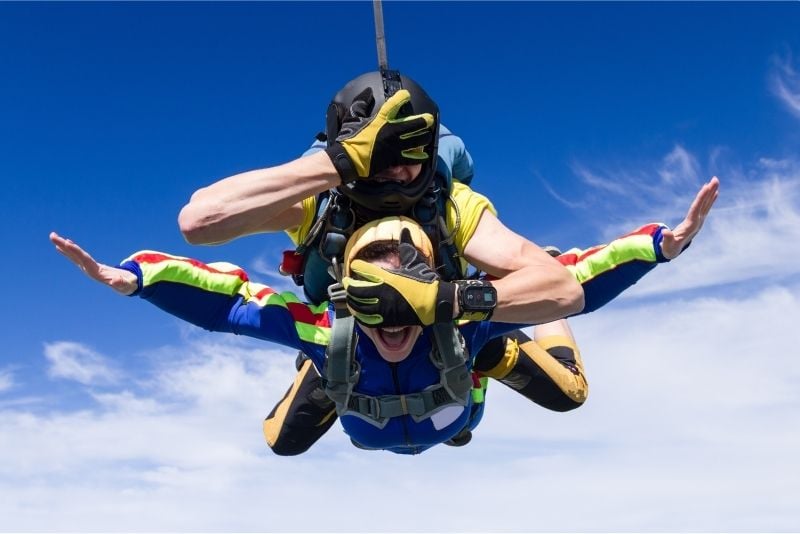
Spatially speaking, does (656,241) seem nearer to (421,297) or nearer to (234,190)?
(421,297)

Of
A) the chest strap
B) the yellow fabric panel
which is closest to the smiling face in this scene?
the chest strap

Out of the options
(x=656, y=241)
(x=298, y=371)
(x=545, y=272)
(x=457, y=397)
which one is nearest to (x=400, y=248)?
(x=545, y=272)

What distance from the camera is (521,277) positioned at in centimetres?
436

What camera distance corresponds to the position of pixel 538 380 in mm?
6078

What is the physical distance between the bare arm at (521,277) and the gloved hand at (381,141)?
2.01 ft

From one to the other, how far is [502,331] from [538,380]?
3.50 ft

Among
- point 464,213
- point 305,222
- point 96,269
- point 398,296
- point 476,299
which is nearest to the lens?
point 398,296

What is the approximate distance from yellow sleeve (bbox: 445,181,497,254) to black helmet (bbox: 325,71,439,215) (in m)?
0.23

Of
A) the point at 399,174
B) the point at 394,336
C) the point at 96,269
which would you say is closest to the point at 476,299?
the point at 394,336

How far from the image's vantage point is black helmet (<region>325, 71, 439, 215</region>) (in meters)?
4.61

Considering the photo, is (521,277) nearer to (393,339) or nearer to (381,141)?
(393,339)

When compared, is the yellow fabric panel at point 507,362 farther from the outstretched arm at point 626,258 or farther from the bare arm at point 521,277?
the bare arm at point 521,277

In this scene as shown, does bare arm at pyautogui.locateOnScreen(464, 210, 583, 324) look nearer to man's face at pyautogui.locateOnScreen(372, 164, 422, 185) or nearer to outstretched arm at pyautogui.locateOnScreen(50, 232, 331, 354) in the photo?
man's face at pyautogui.locateOnScreen(372, 164, 422, 185)

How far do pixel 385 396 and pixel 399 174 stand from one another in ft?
4.33
